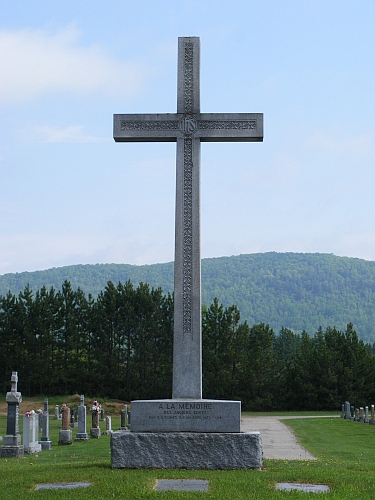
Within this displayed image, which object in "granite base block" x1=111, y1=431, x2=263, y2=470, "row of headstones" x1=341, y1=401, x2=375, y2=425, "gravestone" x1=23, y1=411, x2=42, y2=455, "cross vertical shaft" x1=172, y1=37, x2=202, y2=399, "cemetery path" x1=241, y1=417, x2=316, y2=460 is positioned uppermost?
"cross vertical shaft" x1=172, y1=37, x2=202, y2=399

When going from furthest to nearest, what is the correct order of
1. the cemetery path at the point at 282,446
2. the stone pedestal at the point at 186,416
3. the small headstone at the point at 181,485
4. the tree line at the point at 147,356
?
1. the tree line at the point at 147,356
2. the cemetery path at the point at 282,446
3. the stone pedestal at the point at 186,416
4. the small headstone at the point at 181,485

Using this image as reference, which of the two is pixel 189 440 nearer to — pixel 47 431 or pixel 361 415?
pixel 47 431

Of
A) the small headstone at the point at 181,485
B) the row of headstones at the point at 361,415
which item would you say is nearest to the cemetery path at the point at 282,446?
the row of headstones at the point at 361,415

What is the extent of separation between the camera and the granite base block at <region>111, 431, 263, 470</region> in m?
9.72

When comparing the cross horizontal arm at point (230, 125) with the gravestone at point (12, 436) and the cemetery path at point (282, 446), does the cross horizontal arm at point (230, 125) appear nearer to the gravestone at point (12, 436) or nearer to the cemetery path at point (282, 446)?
the cemetery path at point (282, 446)

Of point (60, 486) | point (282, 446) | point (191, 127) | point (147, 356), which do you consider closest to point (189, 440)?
point (60, 486)

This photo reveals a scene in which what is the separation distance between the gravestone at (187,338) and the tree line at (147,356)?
40.8 metres

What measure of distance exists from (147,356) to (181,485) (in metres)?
47.9

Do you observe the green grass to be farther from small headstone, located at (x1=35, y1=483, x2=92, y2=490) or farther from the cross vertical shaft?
the cross vertical shaft

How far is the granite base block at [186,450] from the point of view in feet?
31.9

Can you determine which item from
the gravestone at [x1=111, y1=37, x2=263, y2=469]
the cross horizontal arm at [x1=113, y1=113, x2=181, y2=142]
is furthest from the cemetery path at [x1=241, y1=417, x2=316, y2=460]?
the cross horizontal arm at [x1=113, y1=113, x2=181, y2=142]

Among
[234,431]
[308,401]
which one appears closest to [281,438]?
[234,431]

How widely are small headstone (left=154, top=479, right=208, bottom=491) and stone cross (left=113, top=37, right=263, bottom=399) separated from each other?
1.68 m

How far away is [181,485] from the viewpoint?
8.67 m
